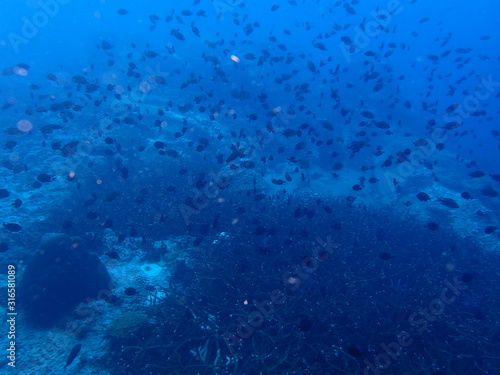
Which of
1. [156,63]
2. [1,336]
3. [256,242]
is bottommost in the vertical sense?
[1,336]

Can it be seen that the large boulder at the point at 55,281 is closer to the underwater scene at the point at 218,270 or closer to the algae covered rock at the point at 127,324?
the underwater scene at the point at 218,270

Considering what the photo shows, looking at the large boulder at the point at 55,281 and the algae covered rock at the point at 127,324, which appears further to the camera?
the large boulder at the point at 55,281

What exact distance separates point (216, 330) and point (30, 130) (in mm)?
18237

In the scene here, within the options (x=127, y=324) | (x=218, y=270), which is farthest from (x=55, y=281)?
(x=218, y=270)

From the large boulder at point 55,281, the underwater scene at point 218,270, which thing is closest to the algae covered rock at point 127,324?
the underwater scene at point 218,270

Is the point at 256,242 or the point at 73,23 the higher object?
the point at 73,23

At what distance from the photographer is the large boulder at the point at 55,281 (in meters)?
7.78

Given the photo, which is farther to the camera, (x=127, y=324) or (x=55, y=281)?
(x=55, y=281)

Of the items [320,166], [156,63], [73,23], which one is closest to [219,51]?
[156,63]

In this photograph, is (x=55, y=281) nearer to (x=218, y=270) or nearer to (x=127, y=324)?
(x=127, y=324)

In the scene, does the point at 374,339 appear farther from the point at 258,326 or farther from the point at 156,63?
the point at 156,63

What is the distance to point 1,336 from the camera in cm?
733

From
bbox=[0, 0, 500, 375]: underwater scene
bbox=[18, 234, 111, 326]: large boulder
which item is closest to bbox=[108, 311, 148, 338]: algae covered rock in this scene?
bbox=[0, 0, 500, 375]: underwater scene

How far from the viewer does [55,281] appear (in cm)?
785
